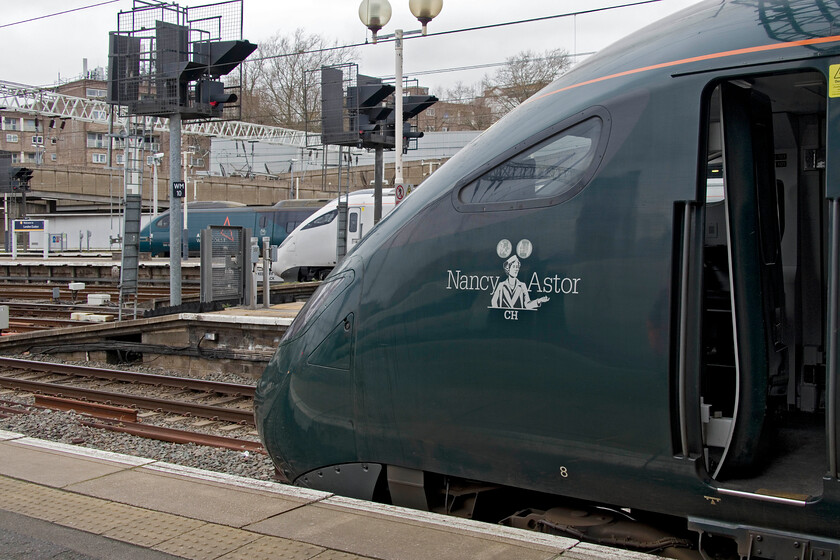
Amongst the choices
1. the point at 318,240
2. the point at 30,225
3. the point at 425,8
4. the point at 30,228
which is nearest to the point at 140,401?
the point at 425,8

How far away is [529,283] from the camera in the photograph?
388 centimetres

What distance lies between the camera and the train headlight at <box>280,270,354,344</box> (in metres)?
4.69

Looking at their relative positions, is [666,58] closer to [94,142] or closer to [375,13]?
[375,13]

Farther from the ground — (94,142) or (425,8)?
(94,142)

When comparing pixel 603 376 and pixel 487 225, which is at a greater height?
pixel 487 225

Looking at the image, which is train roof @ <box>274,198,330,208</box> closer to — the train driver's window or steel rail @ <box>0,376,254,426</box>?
steel rail @ <box>0,376,254,426</box>

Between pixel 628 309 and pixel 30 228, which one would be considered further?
pixel 30 228

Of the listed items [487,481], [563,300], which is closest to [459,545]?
[487,481]

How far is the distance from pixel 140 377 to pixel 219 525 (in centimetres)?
924

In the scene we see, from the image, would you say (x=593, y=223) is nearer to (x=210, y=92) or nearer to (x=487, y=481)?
(x=487, y=481)

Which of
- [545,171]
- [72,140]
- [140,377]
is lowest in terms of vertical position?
[140,377]

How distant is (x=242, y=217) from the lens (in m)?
38.2

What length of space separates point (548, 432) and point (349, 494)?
143cm

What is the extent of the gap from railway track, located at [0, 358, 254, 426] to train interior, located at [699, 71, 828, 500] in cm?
704
